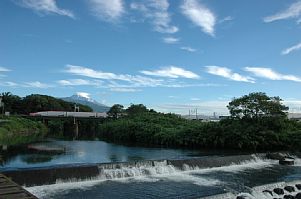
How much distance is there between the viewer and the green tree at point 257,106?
37344 mm

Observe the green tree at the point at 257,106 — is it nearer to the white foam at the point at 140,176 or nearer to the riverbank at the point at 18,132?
the white foam at the point at 140,176

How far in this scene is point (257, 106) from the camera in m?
37.8

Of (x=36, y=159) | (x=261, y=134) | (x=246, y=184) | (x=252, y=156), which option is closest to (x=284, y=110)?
(x=261, y=134)

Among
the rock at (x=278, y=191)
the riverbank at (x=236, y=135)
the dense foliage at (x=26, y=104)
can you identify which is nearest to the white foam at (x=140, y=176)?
the rock at (x=278, y=191)

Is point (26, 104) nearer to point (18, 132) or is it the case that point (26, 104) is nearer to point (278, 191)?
point (18, 132)

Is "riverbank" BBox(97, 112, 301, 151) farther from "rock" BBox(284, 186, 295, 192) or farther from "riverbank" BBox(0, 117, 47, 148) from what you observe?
"rock" BBox(284, 186, 295, 192)

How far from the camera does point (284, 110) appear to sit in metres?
37.8

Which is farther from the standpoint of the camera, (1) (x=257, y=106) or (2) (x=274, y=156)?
(1) (x=257, y=106)

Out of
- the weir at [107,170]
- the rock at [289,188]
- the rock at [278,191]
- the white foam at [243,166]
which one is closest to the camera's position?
the weir at [107,170]

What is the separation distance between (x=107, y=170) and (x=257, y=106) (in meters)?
22.4

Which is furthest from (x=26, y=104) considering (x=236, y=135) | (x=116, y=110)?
(x=236, y=135)

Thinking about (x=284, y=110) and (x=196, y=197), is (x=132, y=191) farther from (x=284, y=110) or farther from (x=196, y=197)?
(x=284, y=110)

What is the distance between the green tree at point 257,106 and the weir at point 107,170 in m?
12.9

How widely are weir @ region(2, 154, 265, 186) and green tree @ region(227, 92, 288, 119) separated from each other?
42.5 feet
